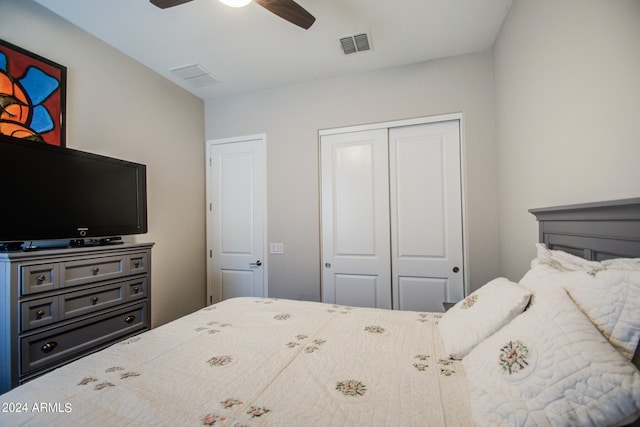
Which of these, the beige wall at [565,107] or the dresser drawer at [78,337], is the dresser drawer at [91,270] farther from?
the beige wall at [565,107]

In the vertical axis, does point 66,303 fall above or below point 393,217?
below

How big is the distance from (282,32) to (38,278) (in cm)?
229

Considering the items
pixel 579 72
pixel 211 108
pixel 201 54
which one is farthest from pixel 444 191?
pixel 211 108

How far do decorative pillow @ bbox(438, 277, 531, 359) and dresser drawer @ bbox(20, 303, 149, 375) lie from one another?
210 centimetres

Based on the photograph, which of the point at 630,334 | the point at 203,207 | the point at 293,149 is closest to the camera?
the point at 630,334

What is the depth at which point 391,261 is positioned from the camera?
272 centimetres

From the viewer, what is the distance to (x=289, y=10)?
5.20ft

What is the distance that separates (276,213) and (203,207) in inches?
37.9

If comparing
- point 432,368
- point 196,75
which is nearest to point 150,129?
point 196,75

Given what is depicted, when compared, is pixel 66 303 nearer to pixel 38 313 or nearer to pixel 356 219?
pixel 38 313

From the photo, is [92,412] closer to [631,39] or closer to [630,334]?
[630,334]

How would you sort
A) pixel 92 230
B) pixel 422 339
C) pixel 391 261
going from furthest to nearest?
pixel 391 261 < pixel 92 230 < pixel 422 339

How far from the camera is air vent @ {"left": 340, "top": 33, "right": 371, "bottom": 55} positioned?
2256 millimetres

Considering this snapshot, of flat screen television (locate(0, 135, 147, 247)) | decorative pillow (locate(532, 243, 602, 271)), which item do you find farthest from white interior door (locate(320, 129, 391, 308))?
flat screen television (locate(0, 135, 147, 247))
